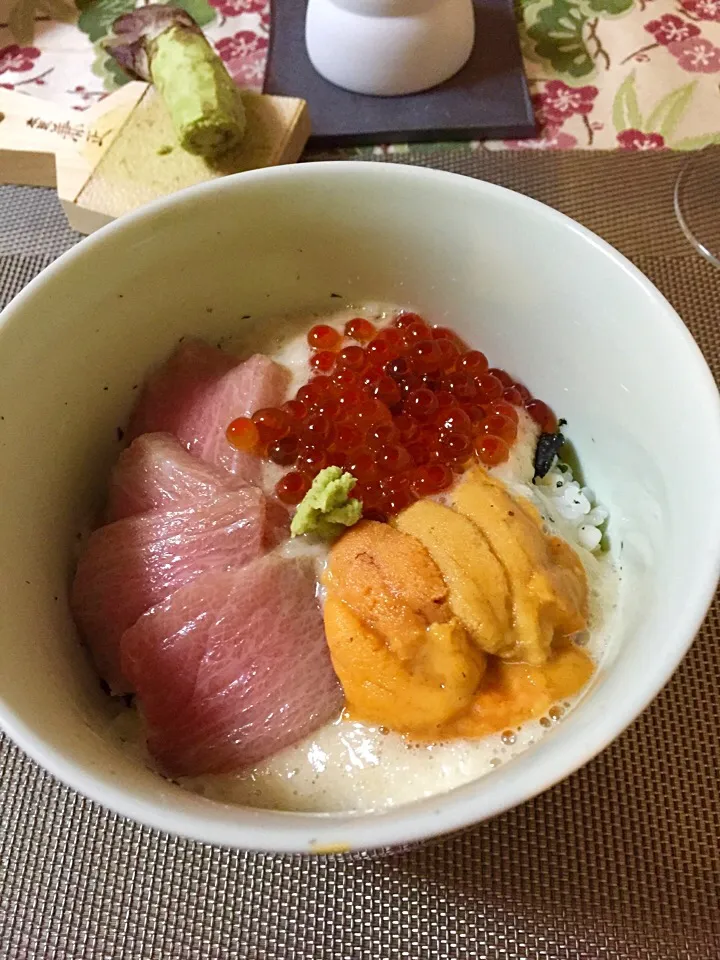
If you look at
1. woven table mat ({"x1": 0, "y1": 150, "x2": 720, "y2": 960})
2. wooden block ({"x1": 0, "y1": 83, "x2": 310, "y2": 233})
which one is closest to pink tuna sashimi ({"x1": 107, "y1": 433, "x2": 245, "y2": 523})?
woven table mat ({"x1": 0, "y1": 150, "x2": 720, "y2": 960})

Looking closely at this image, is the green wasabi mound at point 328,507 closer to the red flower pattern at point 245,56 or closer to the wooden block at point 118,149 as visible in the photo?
the wooden block at point 118,149

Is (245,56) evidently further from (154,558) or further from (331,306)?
(154,558)

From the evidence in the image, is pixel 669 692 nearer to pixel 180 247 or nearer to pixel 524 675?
pixel 524 675

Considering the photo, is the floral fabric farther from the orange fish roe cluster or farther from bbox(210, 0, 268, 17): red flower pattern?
the orange fish roe cluster

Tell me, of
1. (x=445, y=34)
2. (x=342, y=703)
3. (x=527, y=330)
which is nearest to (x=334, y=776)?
(x=342, y=703)

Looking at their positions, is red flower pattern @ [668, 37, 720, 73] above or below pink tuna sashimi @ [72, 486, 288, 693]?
above

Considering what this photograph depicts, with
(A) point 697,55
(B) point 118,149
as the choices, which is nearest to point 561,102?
(A) point 697,55

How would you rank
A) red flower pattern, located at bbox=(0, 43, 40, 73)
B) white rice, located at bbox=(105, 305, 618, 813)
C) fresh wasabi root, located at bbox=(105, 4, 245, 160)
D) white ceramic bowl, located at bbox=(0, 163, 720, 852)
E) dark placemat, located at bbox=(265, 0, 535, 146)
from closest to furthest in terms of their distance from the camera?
1. white ceramic bowl, located at bbox=(0, 163, 720, 852)
2. white rice, located at bbox=(105, 305, 618, 813)
3. fresh wasabi root, located at bbox=(105, 4, 245, 160)
4. dark placemat, located at bbox=(265, 0, 535, 146)
5. red flower pattern, located at bbox=(0, 43, 40, 73)
